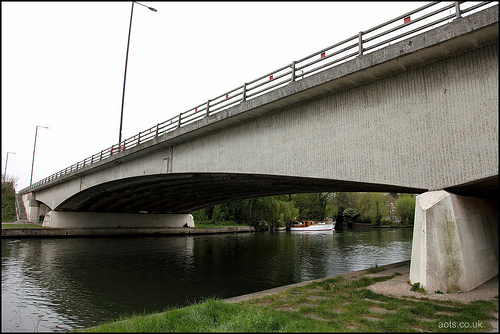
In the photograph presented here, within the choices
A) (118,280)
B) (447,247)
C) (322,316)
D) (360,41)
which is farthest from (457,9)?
(118,280)

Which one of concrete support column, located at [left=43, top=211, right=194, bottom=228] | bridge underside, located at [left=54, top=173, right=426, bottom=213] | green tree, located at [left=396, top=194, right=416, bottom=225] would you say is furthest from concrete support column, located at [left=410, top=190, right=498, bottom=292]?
green tree, located at [left=396, top=194, right=416, bottom=225]

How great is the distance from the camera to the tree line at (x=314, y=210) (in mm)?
56781

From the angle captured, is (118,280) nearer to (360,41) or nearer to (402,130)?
(402,130)

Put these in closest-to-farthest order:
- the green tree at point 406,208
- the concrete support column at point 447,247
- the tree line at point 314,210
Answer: the concrete support column at point 447,247 < the tree line at point 314,210 < the green tree at point 406,208

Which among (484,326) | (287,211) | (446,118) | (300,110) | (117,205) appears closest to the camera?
(484,326)

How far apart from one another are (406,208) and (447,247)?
6804cm

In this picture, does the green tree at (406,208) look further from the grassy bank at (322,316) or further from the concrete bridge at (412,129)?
the grassy bank at (322,316)

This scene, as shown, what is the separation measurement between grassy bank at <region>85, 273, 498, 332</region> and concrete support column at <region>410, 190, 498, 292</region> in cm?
93

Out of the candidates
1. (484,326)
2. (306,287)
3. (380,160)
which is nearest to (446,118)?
(380,160)

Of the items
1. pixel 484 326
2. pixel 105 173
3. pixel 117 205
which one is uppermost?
pixel 105 173

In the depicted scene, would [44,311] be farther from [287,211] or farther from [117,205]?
[287,211]

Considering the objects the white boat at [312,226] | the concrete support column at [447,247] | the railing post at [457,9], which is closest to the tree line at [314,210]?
the white boat at [312,226]

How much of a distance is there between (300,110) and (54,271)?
12929 millimetres

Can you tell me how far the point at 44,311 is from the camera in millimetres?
8430
